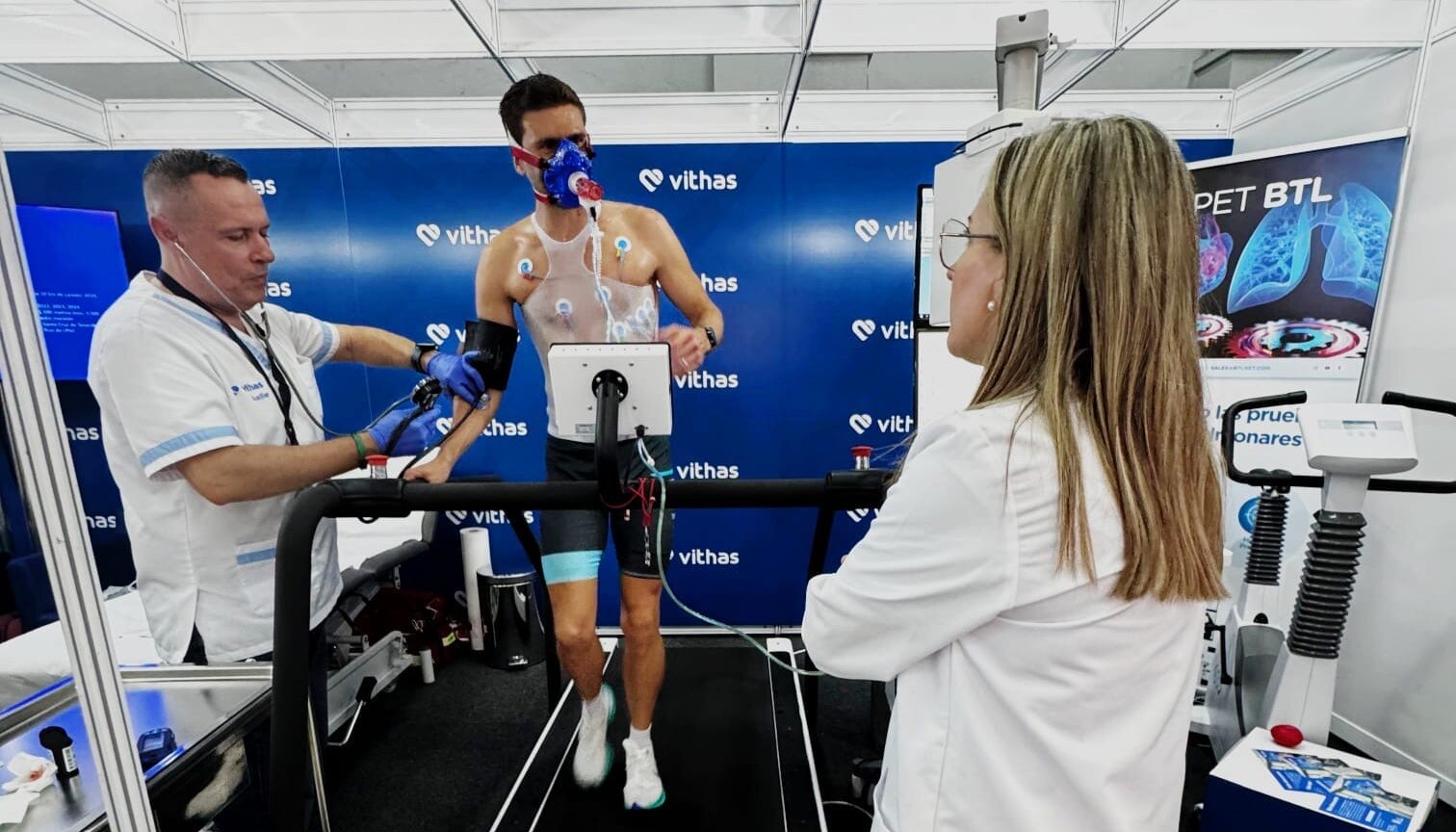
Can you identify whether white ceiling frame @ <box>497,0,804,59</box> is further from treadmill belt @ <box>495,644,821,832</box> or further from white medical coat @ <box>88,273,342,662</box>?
treadmill belt @ <box>495,644,821,832</box>

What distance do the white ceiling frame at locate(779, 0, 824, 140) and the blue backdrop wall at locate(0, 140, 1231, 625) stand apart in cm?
19

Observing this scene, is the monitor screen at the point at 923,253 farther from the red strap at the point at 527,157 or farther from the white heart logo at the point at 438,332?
the white heart logo at the point at 438,332

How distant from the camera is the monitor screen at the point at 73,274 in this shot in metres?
2.68

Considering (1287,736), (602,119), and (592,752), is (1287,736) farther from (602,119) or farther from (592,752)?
(602,119)

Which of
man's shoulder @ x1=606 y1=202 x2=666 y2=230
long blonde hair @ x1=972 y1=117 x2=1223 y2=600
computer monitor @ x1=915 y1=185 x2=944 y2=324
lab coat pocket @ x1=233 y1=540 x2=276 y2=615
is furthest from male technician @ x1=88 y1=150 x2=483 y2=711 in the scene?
computer monitor @ x1=915 y1=185 x2=944 y2=324

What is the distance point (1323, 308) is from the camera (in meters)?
2.55

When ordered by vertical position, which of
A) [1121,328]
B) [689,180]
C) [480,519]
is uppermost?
[689,180]

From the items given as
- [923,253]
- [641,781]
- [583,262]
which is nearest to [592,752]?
[641,781]

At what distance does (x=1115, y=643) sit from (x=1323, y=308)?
9.04 ft

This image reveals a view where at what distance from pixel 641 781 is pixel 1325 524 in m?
2.15

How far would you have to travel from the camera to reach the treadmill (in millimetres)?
1408

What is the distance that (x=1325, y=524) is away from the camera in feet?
5.51

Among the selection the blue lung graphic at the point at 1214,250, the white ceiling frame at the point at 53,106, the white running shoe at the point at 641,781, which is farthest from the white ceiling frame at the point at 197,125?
the blue lung graphic at the point at 1214,250

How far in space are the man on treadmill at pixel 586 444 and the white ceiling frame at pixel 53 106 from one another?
7.85ft
